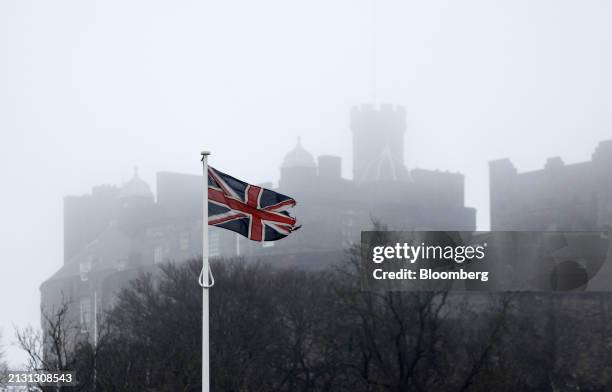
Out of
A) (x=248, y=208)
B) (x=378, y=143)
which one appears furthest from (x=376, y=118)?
(x=248, y=208)

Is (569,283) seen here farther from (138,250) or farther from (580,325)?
(138,250)

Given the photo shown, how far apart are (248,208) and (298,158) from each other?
100793 millimetres

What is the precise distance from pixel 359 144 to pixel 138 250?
26.2 meters

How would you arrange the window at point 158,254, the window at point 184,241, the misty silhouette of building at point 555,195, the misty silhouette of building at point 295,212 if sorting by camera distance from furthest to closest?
1. the window at point 158,254
2. the window at point 184,241
3. the misty silhouette of building at point 295,212
4. the misty silhouette of building at point 555,195

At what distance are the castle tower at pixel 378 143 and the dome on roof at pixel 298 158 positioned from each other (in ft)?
30.3

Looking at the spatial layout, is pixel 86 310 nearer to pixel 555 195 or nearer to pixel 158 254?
pixel 158 254

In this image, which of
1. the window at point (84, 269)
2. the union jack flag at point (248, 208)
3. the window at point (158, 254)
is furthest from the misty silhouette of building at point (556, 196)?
Result: the union jack flag at point (248, 208)

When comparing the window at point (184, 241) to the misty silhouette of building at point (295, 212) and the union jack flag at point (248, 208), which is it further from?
the union jack flag at point (248, 208)

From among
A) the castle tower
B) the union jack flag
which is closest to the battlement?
the castle tower

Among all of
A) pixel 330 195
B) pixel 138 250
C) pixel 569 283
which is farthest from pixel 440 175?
pixel 569 283

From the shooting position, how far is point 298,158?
12812 cm

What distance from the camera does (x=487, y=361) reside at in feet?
199

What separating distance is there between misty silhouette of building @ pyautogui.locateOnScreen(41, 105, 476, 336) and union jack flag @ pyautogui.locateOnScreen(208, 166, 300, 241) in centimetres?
7768

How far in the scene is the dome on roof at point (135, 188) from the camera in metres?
140
